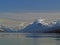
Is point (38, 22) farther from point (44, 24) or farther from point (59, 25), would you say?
point (59, 25)

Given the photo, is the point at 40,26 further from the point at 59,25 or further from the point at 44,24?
the point at 59,25

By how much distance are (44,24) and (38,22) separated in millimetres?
6735

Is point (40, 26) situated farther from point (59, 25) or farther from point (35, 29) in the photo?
point (59, 25)

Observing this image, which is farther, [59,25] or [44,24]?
[44,24]

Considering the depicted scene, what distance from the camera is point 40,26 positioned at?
193 meters

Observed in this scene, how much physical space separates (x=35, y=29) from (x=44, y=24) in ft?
43.3

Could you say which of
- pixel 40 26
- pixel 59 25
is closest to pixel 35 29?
pixel 40 26

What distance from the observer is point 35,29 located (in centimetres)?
19950

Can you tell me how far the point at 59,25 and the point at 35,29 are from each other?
4795cm

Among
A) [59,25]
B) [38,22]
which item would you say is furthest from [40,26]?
[59,25]

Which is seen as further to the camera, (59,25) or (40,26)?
(40,26)

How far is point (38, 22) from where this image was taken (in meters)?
194

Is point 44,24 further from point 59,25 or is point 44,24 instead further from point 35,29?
point 59,25
